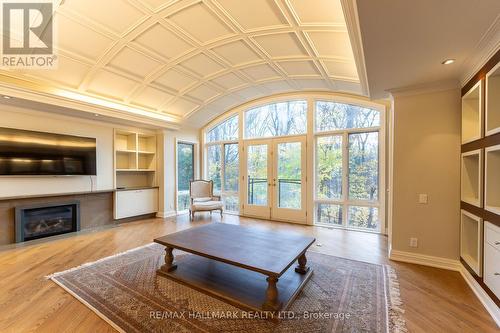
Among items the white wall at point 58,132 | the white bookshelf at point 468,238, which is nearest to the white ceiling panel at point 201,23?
the white wall at point 58,132

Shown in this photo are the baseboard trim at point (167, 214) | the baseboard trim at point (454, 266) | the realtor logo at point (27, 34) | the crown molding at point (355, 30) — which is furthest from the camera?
the baseboard trim at point (167, 214)

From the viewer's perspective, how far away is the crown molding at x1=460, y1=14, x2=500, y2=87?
1846mm

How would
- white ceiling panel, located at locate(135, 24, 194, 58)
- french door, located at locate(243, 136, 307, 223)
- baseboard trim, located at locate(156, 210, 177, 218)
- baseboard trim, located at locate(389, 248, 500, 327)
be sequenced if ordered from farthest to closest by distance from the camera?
1. baseboard trim, located at locate(156, 210, 177, 218)
2. french door, located at locate(243, 136, 307, 223)
3. white ceiling panel, located at locate(135, 24, 194, 58)
4. baseboard trim, located at locate(389, 248, 500, 327)

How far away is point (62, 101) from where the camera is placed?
150 inches

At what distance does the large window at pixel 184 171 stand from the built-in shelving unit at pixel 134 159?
681mm

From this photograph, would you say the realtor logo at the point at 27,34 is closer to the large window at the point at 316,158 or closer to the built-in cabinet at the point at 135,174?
the built-in cabinet at the point at 135,174

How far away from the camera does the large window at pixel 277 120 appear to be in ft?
17.7

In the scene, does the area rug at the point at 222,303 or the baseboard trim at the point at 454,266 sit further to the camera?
the baseboard trim at the point at 454,266

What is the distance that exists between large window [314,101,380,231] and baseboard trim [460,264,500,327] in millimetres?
1930

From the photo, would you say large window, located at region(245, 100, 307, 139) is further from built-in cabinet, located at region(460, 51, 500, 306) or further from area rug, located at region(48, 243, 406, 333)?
area rug, located at region(48, 243, 406, 333)

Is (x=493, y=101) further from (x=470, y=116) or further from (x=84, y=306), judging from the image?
(x=84, y=306)

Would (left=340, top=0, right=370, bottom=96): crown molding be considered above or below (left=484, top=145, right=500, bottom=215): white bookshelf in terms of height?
above

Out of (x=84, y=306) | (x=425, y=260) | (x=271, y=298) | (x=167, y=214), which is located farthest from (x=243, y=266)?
(x=167, y=214)

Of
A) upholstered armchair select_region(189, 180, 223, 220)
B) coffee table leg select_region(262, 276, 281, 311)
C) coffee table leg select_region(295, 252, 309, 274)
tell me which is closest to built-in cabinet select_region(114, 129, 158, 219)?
upholstered armchair select_region(189, 180, 223, 220)
